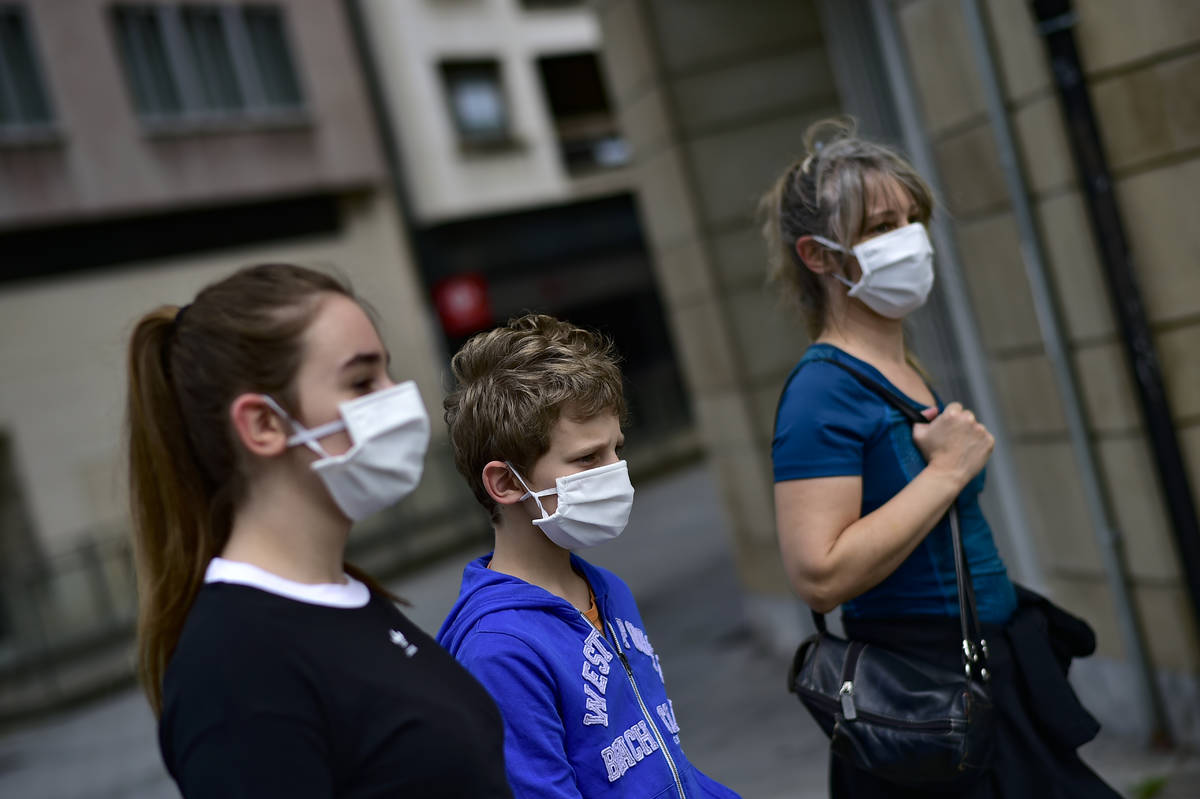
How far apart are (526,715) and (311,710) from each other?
0.58m

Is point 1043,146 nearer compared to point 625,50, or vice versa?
point 1043,146

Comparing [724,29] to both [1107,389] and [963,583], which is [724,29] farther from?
[963,583]

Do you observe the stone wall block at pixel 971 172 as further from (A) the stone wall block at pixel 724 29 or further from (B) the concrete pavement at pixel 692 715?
(B) the concrete pavement at pixel 692 715

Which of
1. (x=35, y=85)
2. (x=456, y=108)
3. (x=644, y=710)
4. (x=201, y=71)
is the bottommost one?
(x=644, y=710)

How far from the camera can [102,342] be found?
53.6 feet

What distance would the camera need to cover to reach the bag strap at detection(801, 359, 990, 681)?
231 cm

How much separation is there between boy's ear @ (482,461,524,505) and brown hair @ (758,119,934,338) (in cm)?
82

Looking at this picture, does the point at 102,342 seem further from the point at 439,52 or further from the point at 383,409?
the point at 383,409

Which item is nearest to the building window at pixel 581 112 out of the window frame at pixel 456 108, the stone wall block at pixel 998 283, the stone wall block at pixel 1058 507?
the window frame at pixel 456 108

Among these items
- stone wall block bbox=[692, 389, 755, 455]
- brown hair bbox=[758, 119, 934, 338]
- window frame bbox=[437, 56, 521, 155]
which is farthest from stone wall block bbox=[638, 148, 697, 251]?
window frame bbox=[437, 56, 521, 155]

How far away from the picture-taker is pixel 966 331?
17.2ft

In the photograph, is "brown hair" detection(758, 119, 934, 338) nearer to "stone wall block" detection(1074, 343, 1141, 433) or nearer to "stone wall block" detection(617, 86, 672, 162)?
"stone wall block" detection(1074, 343, 1141, 433)

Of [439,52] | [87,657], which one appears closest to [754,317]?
[87,657]

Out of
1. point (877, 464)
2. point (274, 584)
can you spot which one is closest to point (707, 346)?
point (877, 464)
